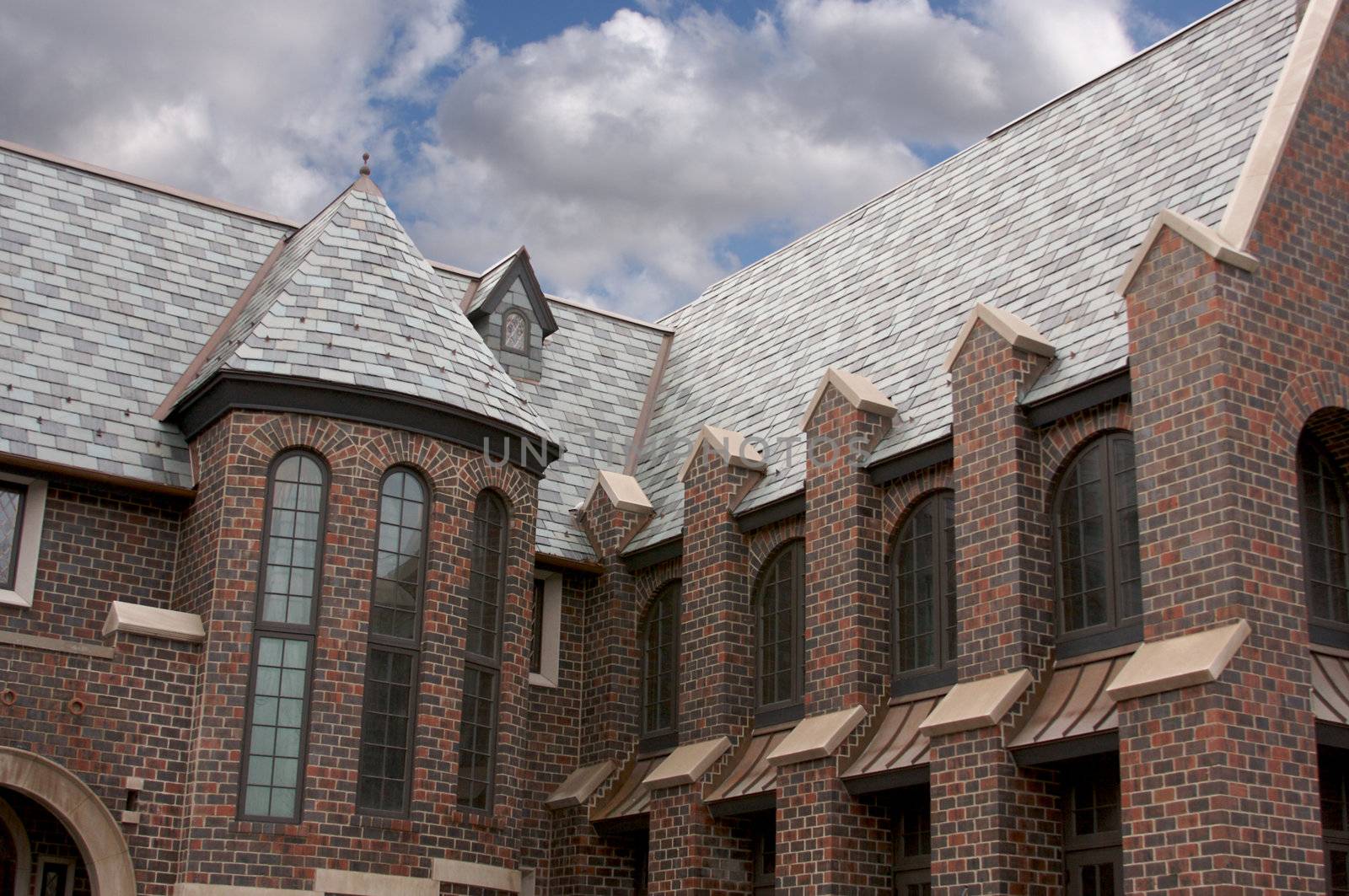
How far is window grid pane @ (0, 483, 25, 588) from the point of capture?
75.2ft

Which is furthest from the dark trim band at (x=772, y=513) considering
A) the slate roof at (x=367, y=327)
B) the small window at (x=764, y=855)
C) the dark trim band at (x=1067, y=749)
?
the dark trim band at (x=1067, y=749)

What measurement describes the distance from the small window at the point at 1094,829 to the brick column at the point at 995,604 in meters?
0.21

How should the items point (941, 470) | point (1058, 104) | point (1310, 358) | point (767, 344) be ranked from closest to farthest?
1. point (1310, 358)
2. point (941, 470)
3. point (1058, 104)
4. point (767, 344)

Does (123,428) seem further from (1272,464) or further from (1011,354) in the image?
(1272,464)

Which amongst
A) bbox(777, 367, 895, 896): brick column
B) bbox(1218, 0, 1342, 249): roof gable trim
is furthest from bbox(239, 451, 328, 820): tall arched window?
bbox(1218, 0, 1342, 249): roof gable trim

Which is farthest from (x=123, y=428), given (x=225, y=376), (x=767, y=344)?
(x=767, y=344)

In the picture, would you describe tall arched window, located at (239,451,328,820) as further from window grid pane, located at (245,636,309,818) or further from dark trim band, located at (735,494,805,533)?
dark trim band, located at (735,494,805,533)

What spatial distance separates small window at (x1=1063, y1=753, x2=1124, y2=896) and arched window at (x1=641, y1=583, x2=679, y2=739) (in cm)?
817

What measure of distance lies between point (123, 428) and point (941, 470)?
11.5m

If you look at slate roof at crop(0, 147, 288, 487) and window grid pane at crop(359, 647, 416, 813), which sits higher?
slate roof at crop(0, 147, 288, 487)

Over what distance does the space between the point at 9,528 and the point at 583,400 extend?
37.2ft

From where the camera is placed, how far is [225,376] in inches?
921

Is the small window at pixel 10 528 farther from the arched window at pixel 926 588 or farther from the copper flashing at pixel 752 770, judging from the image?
the arched window at pixel 926 588

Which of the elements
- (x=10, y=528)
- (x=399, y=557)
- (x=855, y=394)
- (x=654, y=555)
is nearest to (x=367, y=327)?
(x=399, y=557)
